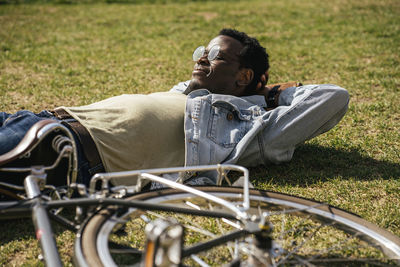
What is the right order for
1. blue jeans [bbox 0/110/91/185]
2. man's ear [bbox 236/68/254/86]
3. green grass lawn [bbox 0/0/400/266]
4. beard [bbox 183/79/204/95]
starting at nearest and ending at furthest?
blue jeans [bbox 0/110/91/185] < green grass lawn [bbox 0/0/400/266] < beard [bbox 183/79/204/95] < man's ear [bbox 236/68/254/86]

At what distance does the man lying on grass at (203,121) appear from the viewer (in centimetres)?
277

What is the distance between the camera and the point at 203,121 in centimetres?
307

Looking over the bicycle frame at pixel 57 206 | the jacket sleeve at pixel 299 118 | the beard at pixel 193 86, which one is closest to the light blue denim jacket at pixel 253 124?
the jacket sleeve at pixel 299 118

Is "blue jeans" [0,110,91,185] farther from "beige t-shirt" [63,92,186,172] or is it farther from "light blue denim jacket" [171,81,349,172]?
"light blue denim jacket" [171,81,349,172]

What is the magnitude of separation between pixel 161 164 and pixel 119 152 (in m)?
0.33

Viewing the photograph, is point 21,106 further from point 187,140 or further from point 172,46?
point 172,46

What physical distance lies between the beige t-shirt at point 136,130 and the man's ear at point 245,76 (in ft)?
2.51

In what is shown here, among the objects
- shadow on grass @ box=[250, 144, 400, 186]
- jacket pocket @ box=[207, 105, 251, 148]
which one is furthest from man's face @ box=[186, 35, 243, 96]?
shadow on grass @ box=[250, 144, 400, 186]

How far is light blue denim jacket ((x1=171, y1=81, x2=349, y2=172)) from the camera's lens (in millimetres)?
3037

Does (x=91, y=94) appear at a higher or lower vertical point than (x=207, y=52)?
lower

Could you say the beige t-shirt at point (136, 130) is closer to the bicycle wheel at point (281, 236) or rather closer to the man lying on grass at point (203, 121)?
the man lying on grass at point (203, 121)

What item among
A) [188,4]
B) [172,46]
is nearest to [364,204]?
[172,46]

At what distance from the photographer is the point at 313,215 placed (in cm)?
220

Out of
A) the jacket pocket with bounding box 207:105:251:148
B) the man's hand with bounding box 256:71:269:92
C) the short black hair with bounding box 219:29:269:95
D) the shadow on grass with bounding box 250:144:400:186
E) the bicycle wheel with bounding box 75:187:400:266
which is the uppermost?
the short black hair with bounding box 219:29:269:95
